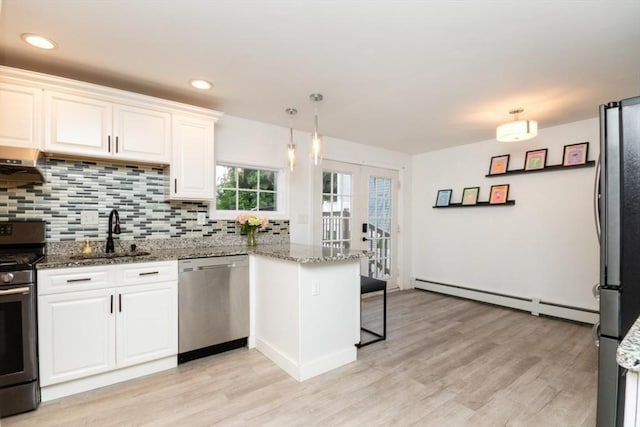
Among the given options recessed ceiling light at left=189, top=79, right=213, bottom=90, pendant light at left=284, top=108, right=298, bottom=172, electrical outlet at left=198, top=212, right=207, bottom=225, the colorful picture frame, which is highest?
recessed ceiling light at left=189, top=79, right=213, bottom=90

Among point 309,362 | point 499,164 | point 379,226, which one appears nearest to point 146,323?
point 309,362

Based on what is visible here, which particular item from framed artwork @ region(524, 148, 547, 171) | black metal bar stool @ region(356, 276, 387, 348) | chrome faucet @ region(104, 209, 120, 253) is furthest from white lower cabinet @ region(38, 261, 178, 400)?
framed artwork @ region(524, 148, 547, 171)

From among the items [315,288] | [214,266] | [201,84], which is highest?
[201,84]

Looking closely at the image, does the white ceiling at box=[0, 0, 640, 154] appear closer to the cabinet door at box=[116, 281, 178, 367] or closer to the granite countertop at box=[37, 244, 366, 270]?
the granite countertop at box=[37, 244, 366, 270]

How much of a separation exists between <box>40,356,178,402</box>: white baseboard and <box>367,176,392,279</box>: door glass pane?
3.07 meters

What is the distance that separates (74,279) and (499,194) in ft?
15.3

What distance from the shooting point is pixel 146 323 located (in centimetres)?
231

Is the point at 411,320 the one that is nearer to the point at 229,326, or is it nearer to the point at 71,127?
the point at 229,326

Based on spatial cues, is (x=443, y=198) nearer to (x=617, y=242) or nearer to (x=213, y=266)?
(x=617, y=242)

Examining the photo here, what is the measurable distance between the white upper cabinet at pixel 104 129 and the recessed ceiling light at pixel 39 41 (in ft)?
1.04

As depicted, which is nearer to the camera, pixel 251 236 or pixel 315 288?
pixel 315 288

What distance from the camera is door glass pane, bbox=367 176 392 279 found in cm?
479

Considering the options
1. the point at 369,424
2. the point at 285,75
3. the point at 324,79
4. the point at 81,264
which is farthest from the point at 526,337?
the point at 81,264

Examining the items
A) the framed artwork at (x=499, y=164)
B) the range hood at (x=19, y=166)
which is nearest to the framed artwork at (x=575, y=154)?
the framed artwork at (x=499, y=164)
